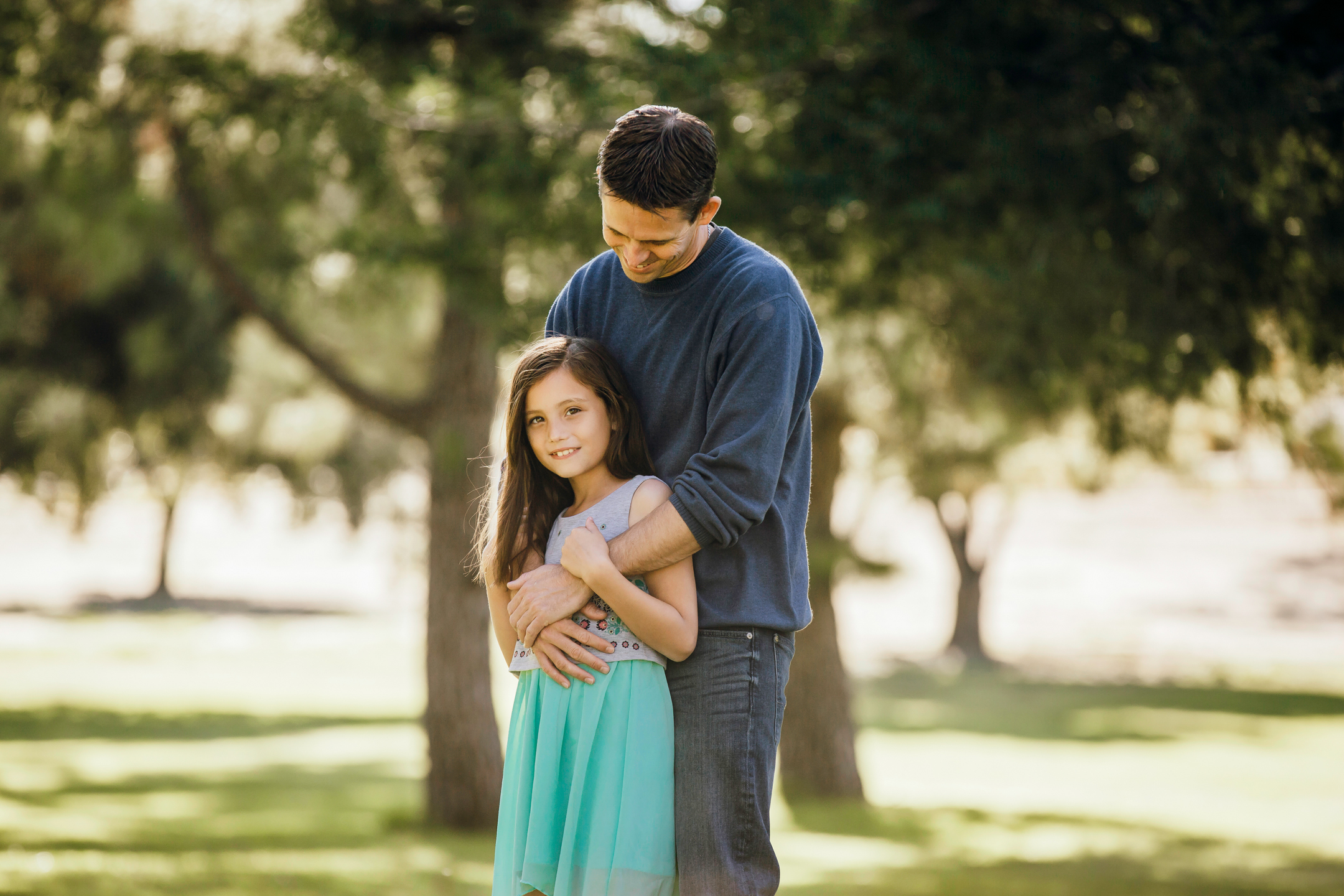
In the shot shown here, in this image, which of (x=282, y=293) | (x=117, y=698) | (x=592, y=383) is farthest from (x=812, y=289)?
(x=117, y=698)

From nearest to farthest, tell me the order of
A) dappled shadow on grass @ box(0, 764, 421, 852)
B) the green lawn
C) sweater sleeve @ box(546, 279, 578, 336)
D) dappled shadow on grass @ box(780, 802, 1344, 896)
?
sweater sleeve @ box(546, 279, 578, 336)
dappled shadow on grass @ box(780, 802, 1344, 896)
the green lawn
dappled shadow on grass @ box(0, 764, 421, 852)

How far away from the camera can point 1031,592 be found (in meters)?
36.2

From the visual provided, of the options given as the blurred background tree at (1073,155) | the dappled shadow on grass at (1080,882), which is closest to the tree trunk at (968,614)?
the dappled shadow on grass at (1080,882)

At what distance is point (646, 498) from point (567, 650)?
30 cm

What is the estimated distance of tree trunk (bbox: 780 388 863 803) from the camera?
11.1 meters

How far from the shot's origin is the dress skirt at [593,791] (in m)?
2.07

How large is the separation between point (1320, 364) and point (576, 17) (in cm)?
421

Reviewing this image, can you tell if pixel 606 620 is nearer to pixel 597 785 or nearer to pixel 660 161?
pixel 597 785

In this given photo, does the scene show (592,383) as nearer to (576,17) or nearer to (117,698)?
(576,17)

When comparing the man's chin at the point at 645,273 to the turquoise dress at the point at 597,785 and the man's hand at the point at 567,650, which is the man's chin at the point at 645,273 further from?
the man's hand at the point at 567,650

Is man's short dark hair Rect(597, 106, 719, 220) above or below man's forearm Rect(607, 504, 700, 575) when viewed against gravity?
above

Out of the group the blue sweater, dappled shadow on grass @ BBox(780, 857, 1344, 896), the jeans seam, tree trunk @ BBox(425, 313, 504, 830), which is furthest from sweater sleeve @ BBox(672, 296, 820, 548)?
tree trunk @ BBox(425, 313, 504, 830)

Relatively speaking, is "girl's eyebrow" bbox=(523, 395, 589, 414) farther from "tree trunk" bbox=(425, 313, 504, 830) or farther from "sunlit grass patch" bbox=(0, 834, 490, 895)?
"tree trunk" bbox=(425, 313, 504, 830)

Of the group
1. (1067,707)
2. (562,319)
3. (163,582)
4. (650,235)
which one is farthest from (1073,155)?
(163,582)
